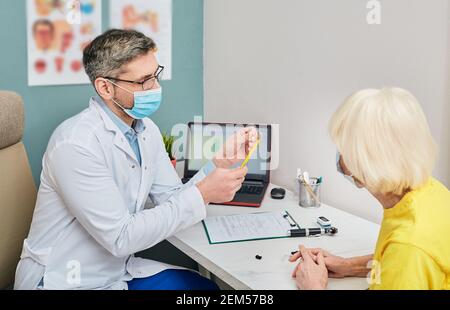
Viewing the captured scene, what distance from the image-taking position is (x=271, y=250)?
1446mm

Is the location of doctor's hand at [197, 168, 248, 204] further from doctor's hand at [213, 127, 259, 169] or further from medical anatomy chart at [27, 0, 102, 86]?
medical anatomy chart at [27, 0, 102, 86]

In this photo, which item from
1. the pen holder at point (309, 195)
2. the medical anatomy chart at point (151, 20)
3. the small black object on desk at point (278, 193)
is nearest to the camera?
the pen holder at point (309, 195)

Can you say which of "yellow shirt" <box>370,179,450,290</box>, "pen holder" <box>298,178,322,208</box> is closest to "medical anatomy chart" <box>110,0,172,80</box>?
"pen holder" <box>298,178,322,208</box>

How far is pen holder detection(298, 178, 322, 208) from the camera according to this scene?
5.92ft

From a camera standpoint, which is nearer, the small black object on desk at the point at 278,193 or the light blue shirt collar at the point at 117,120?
the light blue shirt collar at the point at 117,120

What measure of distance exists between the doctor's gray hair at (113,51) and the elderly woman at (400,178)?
65cm

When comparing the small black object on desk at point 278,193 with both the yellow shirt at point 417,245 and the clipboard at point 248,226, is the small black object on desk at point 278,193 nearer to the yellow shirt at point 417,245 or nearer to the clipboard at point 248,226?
the clipboard at point 248,226

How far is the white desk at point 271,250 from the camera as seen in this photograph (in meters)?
1.27

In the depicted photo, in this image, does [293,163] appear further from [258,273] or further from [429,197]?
[429,197]

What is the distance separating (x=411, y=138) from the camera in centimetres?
104

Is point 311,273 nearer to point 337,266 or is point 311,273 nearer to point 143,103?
point 337,266

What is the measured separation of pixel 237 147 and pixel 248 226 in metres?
0.26

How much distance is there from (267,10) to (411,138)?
45.8 inches

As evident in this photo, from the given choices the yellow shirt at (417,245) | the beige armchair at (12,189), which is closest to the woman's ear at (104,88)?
the beige armchair at (12,189)
